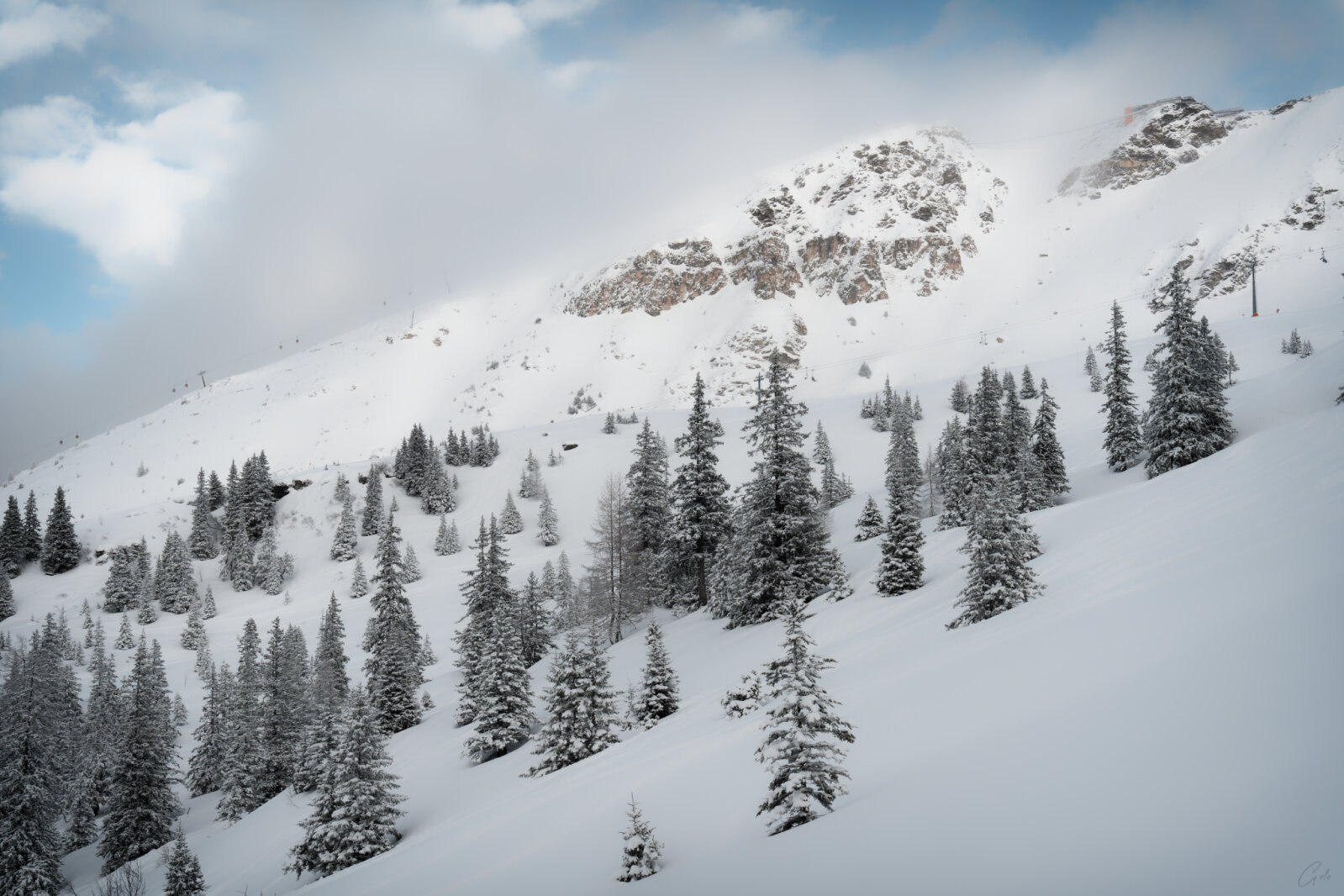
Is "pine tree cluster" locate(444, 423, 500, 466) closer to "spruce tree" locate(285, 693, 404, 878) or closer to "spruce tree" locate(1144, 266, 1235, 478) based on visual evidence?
"spruce tree" locate(285, 693, 404, 878)

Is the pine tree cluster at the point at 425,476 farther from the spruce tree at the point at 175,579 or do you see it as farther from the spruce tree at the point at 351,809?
the spruce tree at the point at 351,809

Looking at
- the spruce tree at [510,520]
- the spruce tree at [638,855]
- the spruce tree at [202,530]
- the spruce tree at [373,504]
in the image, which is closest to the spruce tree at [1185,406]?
the spruce tree at [638,855]

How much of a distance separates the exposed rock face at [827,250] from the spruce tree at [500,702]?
144 m

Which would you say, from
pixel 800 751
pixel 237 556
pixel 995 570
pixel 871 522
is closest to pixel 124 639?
pixel 237 556

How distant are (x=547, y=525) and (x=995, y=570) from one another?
5441 centimetres

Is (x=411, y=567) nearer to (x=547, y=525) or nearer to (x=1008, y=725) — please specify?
(x=547, y=525)

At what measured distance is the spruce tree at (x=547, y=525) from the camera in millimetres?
64438

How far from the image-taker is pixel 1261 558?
31.9 ft

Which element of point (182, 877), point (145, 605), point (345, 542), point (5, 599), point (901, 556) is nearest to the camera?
point (182, 877)

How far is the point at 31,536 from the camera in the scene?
227ft

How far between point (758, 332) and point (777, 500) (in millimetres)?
122123

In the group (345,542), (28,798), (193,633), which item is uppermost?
(345,542)

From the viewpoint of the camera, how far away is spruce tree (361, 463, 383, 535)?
68750mm

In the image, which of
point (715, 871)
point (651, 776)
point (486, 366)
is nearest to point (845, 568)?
point (651, 776)
